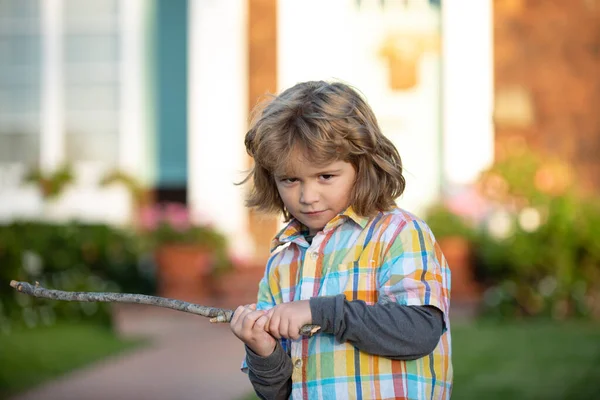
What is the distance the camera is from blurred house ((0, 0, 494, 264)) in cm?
935

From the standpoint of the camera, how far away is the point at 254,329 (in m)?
2.03

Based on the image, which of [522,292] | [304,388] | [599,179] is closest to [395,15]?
[599,179]

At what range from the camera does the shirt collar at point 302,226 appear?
2.15m

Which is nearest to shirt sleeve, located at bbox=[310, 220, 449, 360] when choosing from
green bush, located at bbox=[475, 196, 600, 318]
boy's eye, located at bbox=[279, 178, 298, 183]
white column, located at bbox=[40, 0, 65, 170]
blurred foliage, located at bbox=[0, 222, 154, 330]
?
boy's eye, located at bbox=[279, 178, 298, 183]

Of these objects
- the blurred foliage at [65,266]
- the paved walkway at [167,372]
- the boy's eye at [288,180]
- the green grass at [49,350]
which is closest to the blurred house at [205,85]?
the blurred foliage at [65,266]

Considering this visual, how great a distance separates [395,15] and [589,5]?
71.8 inches

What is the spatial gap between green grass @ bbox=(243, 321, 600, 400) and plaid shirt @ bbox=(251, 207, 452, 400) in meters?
2.67

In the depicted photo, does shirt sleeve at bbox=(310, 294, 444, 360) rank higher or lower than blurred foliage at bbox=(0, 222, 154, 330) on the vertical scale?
higher

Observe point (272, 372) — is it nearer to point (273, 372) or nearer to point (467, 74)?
point (273, 372)

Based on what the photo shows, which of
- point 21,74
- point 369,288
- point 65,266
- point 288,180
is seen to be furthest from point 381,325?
point 21,74

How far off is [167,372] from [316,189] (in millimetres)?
3900

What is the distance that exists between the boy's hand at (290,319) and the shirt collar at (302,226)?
8.9 inches

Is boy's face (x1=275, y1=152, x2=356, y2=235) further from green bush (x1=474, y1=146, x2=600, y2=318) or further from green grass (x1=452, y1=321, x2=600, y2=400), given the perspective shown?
green bush (x1=474, y1=146, x2=600, y2=318)

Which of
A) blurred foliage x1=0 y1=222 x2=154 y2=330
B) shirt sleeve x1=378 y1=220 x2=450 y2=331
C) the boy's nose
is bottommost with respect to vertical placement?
blurred foliage x1=0 y1=222 x2=154 y2=330
